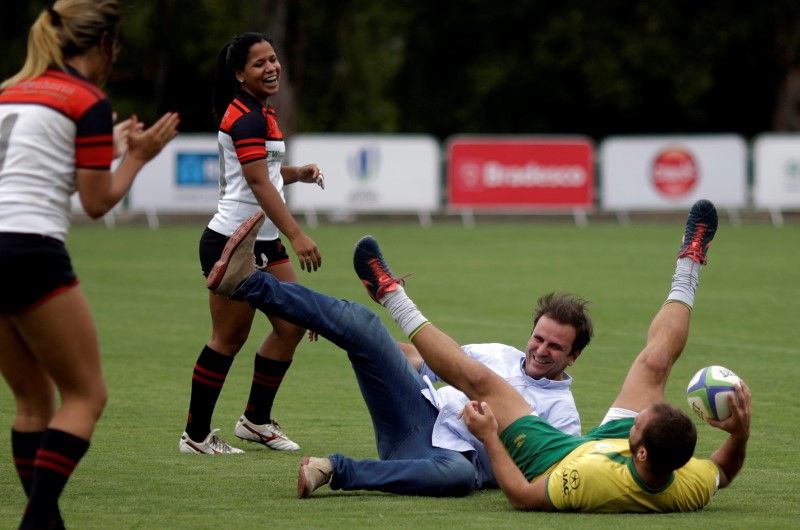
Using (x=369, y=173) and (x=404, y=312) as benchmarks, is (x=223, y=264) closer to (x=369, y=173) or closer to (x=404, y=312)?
(x=404, y=312)

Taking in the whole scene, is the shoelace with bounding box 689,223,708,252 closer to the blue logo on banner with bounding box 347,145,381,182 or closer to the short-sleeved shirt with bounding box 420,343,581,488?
the short-sleeved shirt with bounding box 420,343,581,488

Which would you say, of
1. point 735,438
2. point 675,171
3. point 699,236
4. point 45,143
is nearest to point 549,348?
point 735,438

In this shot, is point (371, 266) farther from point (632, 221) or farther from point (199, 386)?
point (632, 221)

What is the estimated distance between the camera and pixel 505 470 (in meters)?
6.09

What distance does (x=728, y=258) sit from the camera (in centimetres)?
2083

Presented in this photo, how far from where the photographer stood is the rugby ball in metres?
6.34

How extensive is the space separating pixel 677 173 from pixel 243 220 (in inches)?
805

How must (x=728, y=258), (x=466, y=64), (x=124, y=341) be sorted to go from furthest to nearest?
(x=466, y=64) < (x=728, y=258) < (x=124, y=341)

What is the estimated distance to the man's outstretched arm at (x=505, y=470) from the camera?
6059mm

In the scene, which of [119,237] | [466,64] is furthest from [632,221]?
[466,64]

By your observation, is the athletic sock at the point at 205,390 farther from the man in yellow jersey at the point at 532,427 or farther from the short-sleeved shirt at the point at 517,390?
the short-sleeved shirt at the point at 517,390

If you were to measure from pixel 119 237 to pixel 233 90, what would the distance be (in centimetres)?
1802

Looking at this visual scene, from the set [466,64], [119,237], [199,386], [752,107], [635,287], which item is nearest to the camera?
[199,386]

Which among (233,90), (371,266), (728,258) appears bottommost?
(728,258)
